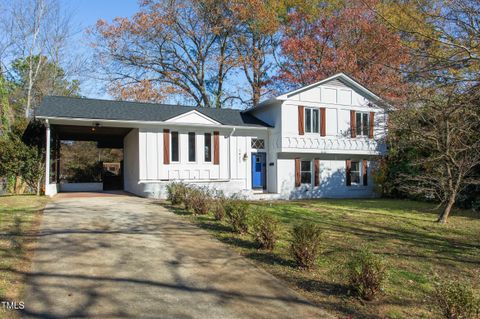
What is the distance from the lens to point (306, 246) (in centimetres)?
607

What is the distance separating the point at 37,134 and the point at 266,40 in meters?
21.4

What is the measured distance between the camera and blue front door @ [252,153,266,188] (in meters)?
20.3

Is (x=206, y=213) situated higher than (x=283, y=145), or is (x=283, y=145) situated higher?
→ (x=283, y=145)

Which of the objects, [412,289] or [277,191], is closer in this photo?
[412,289]

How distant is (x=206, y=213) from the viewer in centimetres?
1099

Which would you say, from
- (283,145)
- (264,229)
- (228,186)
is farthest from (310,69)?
(264,229)

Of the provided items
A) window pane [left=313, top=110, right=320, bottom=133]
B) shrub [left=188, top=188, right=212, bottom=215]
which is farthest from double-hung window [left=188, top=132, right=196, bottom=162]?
shrub [left=188, top=188, right=212, bottom=215]

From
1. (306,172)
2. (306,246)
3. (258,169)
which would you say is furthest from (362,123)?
(306,246)

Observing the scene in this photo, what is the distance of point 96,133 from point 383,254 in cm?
1682

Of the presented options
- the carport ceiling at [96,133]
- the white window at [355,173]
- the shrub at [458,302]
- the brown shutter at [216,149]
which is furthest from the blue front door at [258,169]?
the shrub at [458,302]

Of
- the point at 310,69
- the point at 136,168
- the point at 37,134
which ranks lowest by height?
the point at 136,168

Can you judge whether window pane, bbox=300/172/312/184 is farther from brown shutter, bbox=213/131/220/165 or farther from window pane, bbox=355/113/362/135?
brown shutter, bbox=213/131/220/165

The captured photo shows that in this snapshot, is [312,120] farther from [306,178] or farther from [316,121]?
[306,178]

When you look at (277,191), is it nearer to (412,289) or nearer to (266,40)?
(412,289)
